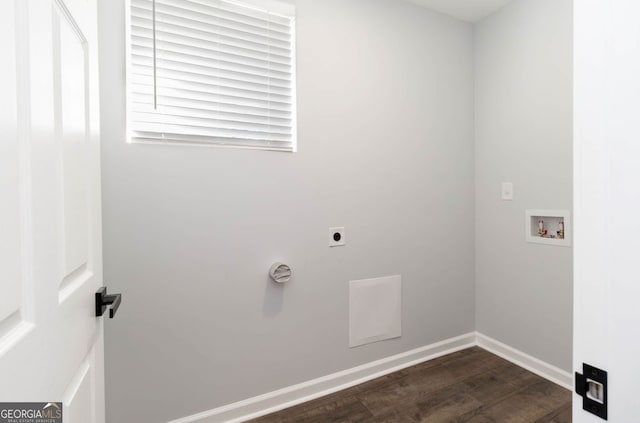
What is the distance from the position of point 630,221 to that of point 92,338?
1284 millimetres

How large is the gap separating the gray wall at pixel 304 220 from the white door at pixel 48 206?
603mm

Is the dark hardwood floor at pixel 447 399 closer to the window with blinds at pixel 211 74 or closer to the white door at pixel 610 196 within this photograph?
the white door at pixel 610 196

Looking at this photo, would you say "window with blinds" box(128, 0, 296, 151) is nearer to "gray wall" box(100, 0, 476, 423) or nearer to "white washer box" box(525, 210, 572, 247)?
"gray wall" box(100, 0, 476, 423)

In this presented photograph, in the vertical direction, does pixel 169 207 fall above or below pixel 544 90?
below

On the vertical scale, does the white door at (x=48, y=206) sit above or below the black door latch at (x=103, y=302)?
above

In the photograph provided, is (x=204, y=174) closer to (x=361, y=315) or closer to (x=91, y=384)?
(x=91, y=384)

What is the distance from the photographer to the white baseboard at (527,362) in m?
1.96

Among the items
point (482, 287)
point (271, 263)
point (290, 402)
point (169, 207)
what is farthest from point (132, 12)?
point (482, 287)

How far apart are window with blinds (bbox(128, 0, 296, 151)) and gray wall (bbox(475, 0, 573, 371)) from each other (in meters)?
1.71

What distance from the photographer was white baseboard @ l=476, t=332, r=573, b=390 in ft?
6.42

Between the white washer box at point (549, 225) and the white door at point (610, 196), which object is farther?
the white washer box at point (549, 225)

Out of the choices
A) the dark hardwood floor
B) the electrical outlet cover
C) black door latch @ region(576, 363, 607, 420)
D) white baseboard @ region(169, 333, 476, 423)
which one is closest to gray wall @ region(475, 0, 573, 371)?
the dark hardwood floor

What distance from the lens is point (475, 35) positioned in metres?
2.51

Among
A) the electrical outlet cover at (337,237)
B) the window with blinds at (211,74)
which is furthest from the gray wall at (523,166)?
the window with blinds at (211,74)
